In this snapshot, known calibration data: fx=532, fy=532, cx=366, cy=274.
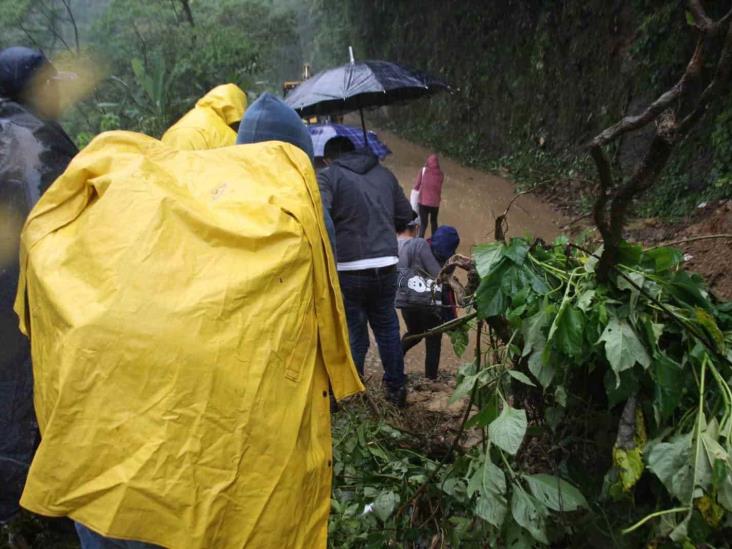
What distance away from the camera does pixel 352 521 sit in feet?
6.22

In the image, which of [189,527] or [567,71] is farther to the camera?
[567,71]

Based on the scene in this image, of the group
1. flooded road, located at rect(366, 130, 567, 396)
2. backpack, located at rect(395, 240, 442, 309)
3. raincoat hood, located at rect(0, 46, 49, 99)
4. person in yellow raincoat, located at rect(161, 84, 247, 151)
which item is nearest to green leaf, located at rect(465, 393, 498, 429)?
backpack, located at rect(395, 240, 442, 309)

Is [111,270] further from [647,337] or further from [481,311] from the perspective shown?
[647,337]

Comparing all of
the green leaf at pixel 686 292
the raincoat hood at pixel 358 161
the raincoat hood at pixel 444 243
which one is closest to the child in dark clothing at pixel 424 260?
the raincoat hood at pixel 444 243

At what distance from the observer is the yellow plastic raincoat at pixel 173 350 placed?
1220mm

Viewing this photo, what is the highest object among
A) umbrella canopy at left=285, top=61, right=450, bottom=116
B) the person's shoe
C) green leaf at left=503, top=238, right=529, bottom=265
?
green leaf at left=503, top=238, right=529, bottom=265

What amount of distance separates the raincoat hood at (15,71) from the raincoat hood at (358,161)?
1526 millimetres

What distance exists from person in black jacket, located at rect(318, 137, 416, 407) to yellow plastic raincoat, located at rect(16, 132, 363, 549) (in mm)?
1544

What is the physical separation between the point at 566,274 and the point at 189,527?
1084 mm

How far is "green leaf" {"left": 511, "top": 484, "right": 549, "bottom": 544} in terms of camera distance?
1220 millimetres

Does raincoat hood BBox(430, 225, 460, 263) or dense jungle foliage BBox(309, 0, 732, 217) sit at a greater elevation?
raincoat hood BBox(430, 225, 460, 263)

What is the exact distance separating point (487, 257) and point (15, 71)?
7.37 ft

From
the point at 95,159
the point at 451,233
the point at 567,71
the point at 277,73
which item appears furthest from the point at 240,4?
the point at 95,159

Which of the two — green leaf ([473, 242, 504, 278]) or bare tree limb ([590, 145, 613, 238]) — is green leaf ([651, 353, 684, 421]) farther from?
green leaf ([473, 242, 504, 278])
